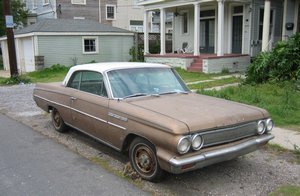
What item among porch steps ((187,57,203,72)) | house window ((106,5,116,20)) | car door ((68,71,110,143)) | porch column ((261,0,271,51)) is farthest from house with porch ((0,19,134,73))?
car door ((68,71,110,143))

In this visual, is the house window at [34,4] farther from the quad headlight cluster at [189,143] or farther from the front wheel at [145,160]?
the quad headlight cluster at [189,143]

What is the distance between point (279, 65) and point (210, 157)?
8761mm

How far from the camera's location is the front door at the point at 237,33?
734 inches

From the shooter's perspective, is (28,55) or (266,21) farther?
(28,55)

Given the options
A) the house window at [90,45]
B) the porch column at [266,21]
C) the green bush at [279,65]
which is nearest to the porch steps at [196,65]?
the porch column at [266,21]

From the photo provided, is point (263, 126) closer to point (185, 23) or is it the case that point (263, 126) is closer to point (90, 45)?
point (185, 23)

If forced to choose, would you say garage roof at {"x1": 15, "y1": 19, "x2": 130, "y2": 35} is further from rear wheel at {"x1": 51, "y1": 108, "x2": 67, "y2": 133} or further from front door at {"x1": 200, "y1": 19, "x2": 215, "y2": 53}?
rear wheel at {"x1": 51, "y1": 108, "x2": 67, "y2": 133}

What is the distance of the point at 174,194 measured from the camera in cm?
395

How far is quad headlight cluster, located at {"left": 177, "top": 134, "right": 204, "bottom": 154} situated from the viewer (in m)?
3.72

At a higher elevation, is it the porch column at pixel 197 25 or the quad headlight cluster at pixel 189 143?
the porch column at pixel 197 25

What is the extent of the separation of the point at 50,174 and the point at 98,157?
0.89 m

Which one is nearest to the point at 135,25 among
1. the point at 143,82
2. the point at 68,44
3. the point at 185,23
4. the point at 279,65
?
the point at 68,44

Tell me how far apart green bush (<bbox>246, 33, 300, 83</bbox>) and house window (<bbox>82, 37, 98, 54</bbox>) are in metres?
13.8

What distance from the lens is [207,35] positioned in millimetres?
20312
